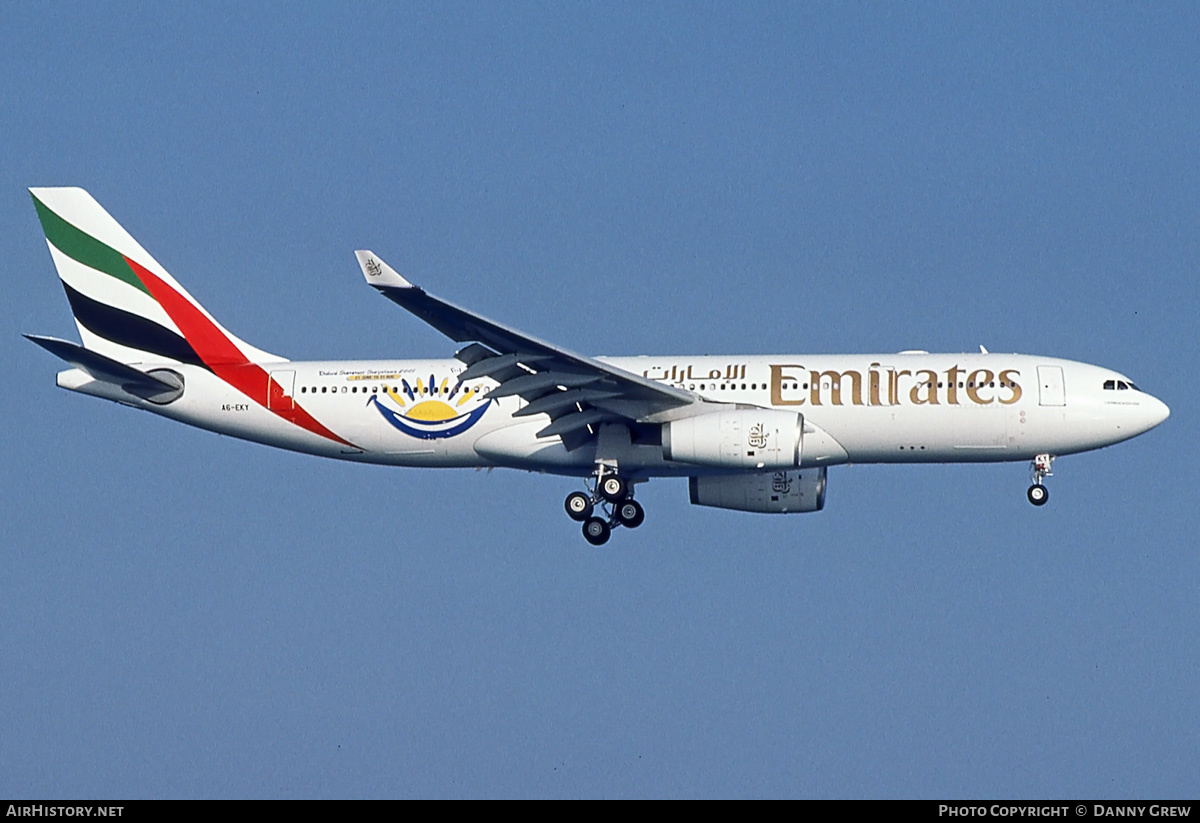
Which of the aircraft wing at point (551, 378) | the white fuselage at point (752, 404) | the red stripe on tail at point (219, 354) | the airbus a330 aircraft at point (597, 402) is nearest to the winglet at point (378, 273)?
the aircraft wing at point (551, 378)

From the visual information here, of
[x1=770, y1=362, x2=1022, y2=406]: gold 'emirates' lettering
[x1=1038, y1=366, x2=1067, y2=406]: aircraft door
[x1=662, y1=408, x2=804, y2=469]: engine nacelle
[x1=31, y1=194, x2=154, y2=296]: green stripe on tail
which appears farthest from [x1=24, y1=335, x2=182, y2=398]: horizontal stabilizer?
[x1=1038, y1=366, x2=1067, y2=406]: aircraft door

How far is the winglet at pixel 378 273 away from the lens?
121 feet

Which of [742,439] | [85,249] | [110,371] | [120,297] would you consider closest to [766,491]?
[742,439]

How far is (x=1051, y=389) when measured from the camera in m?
43.5

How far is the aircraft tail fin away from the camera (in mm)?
47688

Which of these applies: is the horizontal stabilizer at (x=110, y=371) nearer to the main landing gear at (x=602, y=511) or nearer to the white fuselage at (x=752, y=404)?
the white fuselage at (x=752, y=404)

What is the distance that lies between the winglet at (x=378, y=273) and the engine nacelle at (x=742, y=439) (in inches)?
347

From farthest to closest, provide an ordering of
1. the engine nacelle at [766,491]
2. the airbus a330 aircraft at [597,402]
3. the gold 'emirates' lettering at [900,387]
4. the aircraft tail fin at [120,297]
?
1. the aircraft tail fin at [120,297]
2. the engine nacelle at [766,491]
3. the gold 'emirates' lettering at [900,387]
4. the airbus a330 aircraft at [597,402]

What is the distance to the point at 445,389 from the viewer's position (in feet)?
150
